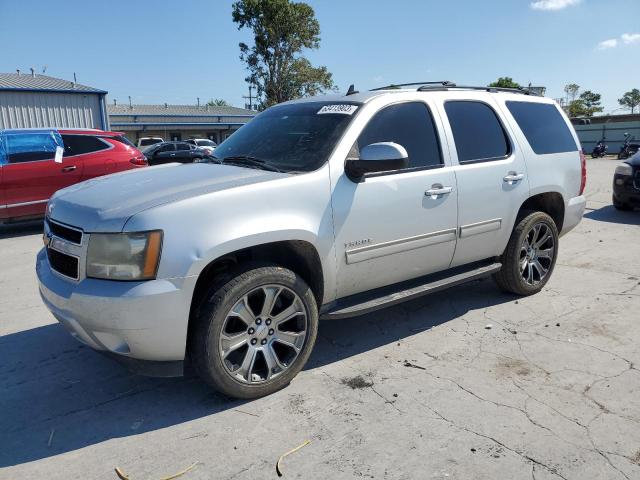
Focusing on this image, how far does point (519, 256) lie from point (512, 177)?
788 mm

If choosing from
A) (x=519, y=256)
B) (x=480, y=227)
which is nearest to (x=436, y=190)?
(x=480, y=227)

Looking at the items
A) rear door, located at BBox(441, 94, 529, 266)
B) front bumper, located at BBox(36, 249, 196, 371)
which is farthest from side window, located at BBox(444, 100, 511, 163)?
front bumper, located at BBox(36, 249, 196, 371)

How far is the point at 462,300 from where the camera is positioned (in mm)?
5023

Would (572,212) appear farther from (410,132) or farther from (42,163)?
(42,163)

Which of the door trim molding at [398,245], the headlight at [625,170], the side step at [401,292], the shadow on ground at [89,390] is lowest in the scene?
the shadow on ground at [89,390]

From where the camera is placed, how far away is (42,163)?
856 centimetres

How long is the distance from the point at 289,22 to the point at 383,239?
34976 millimetres

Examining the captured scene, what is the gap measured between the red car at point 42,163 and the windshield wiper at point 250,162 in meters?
5.90

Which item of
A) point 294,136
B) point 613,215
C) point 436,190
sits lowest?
point 613,215

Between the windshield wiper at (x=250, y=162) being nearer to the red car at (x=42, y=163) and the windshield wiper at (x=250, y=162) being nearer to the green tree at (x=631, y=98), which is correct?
the red car at (x=42, y=163)

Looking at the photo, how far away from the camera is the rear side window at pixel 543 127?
4.84 m

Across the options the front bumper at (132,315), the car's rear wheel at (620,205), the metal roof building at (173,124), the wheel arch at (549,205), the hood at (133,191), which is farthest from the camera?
the metal roof building at (173,124)

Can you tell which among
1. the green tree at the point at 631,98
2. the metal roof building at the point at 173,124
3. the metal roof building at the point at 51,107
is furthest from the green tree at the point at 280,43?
the green tree at the point at 631,98

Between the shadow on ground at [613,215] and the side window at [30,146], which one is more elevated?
the side window at [30,146]
